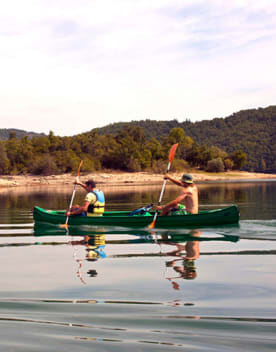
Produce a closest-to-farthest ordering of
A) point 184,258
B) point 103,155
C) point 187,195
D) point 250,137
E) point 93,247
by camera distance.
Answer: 1. point 184,258
2. point 93,247
3. point 187,195
4. point 103,155
5. point 250,137

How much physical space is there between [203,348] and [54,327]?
1971mm

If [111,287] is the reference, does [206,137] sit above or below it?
above

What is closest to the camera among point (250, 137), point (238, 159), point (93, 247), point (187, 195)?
point (93, 247)

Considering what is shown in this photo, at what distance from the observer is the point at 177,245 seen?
1293 centimetres

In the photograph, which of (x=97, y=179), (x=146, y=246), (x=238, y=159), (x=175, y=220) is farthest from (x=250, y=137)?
(x=146, y=246)

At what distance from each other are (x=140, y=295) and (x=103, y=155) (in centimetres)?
8675

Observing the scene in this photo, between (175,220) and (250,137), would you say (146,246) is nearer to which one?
(175,220)

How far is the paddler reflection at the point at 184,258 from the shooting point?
8853mm

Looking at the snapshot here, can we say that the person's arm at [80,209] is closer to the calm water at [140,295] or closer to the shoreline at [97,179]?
the calm water at [140,295]

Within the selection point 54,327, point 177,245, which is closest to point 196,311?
point 54,327

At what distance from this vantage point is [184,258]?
1090cm

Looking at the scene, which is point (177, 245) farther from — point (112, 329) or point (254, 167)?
point (254, 167)

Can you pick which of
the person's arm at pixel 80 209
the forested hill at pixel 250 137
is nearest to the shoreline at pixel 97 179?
the person's arm at pixel 80 209

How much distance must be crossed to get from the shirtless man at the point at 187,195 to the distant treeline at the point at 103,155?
67.3m
